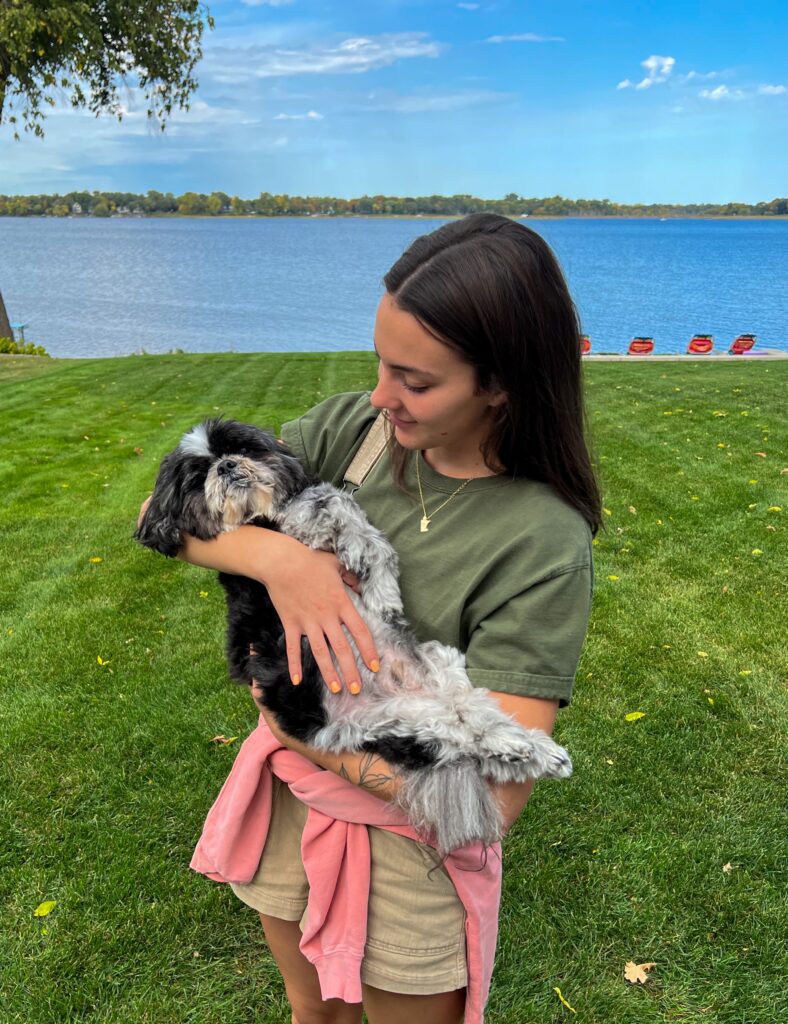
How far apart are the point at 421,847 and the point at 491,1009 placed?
1956mm

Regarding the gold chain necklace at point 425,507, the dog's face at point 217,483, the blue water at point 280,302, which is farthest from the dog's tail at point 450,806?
the blue water at point 280,302

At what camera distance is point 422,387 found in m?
1.70

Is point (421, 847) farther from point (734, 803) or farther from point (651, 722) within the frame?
point (651, 722)

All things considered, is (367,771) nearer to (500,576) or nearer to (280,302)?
(500,576)

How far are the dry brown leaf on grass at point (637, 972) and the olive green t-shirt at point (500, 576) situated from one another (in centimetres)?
243

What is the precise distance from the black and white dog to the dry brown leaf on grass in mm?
2090

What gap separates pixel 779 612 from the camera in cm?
621

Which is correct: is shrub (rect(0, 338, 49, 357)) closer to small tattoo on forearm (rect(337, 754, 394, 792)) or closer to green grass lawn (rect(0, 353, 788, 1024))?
green grass lawn (rect(0, 353, 788, 1024))

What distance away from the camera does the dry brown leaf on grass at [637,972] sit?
328cm

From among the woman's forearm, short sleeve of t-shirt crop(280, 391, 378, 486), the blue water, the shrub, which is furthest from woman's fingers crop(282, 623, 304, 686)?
the shrub

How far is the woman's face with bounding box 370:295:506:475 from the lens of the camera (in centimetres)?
165

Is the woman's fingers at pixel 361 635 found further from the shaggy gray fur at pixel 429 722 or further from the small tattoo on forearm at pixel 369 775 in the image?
the small tattoo on forearm at pixel 369 775

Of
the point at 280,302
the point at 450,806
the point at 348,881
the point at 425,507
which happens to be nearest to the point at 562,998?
the point at 348,881

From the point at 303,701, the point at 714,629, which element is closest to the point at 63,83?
the point at 714,629
